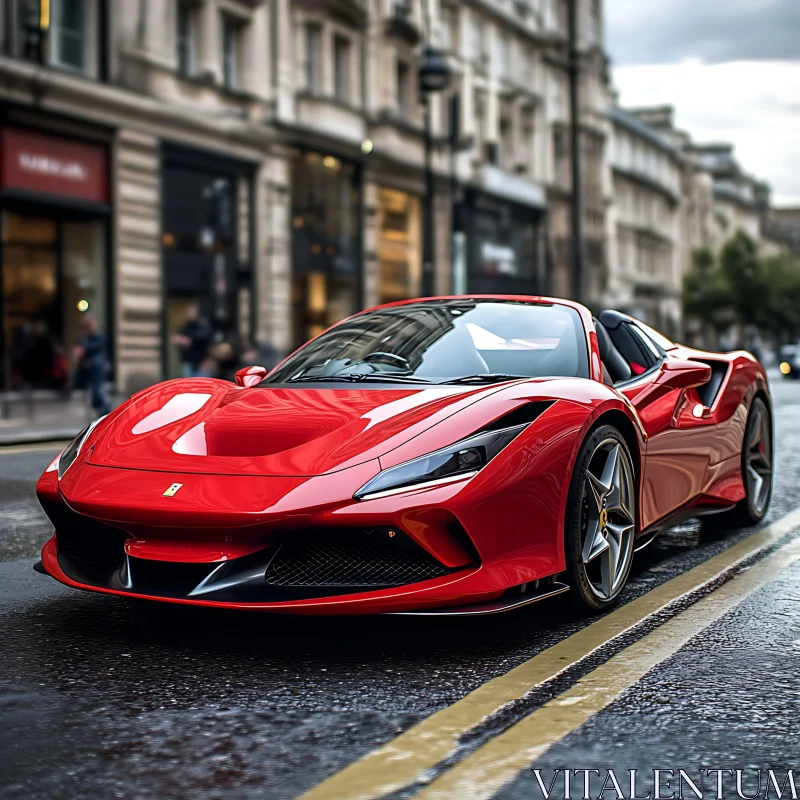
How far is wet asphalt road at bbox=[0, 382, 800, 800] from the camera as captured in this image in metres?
2.83

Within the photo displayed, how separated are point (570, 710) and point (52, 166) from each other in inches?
681

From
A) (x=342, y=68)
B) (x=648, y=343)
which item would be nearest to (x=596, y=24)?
(x=342, y=68)

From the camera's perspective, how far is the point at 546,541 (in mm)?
4016

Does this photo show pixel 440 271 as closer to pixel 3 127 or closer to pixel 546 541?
pixel 3 127

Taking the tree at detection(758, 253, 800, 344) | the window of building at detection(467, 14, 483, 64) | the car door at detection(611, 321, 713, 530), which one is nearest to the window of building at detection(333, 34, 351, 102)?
the window of building at detection(467, 14, 483, 64)

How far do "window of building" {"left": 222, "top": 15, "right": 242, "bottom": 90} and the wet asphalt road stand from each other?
66.0ft

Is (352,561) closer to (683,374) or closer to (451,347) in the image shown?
(451,347)

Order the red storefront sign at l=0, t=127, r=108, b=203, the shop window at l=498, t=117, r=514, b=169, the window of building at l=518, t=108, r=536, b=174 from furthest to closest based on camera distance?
the window of building at l=518, t=108, r=536, b=174
the shop window at l=498, t=117, r=514, b=169
the red storefront sign at l=0, t=127, r=108, b=203

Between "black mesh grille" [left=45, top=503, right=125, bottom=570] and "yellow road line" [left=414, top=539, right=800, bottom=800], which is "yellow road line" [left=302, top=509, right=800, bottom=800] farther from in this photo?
"black mesh grille" [left=45, top=503, right=125, bottom=570]

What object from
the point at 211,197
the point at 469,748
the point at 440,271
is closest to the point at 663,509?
the point at 469,748

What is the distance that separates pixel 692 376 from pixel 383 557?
7.94 feet

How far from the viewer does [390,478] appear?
374 cm

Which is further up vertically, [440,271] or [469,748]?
[440,271]

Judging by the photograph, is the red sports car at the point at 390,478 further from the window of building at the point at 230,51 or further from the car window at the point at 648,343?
the window of building at the point at 230,51
